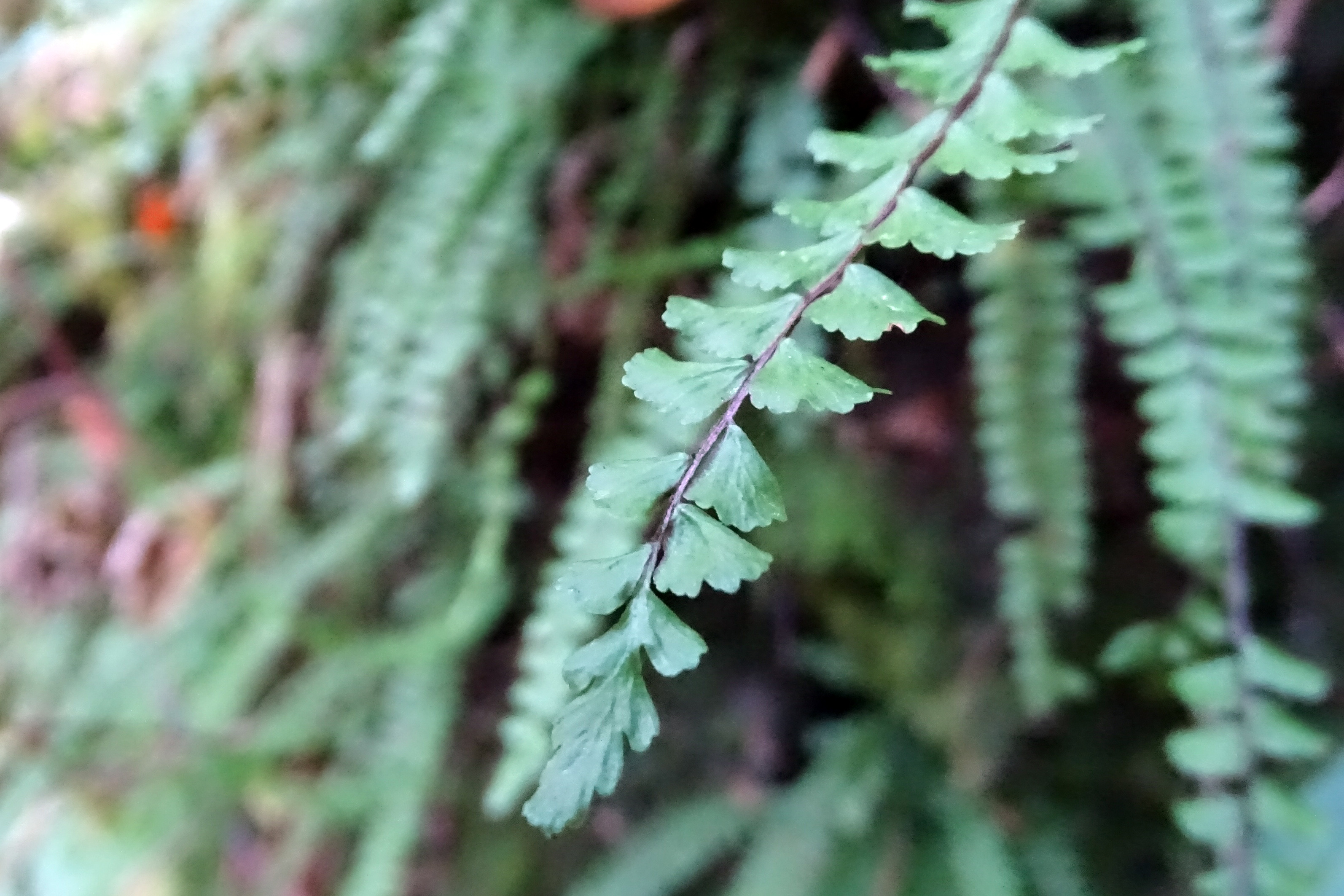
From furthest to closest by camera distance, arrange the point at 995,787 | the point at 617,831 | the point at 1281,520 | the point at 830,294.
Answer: the point at 617,831 → the point at 995,787 → the point at 1281,520 → the point at 830,294

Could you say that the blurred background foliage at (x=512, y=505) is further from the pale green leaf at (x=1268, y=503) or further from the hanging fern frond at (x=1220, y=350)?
the pale green leaf at (x=1268, y=503)

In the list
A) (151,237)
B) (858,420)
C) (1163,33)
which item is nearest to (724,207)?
(858,420)

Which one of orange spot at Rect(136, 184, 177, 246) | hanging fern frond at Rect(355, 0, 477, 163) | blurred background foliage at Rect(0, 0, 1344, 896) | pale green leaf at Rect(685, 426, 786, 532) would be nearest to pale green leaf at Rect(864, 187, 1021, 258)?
pale green leaf at Rect(685, 426, 786, 532)

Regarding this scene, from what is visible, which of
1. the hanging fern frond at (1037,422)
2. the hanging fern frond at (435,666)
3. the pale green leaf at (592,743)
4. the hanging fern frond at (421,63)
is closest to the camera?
the pale green leaf at (592,743)

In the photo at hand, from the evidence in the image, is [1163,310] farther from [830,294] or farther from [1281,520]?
[830,294]

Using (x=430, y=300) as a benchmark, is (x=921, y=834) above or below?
below

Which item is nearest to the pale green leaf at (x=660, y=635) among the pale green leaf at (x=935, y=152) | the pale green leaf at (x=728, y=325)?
the pale green leaf at (x=728, y=325)

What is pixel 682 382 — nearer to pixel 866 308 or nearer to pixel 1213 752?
pixel 866 308
